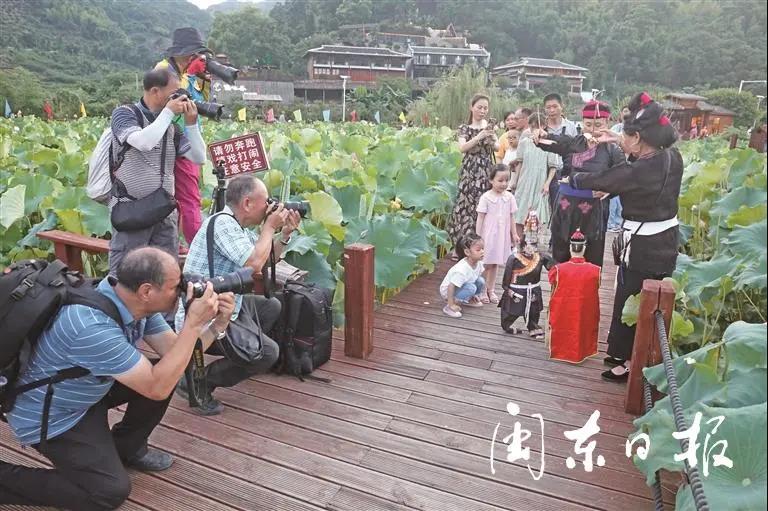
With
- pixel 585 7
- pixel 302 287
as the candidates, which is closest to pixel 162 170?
pixel 302 287

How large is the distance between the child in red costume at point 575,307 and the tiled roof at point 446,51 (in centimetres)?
3504

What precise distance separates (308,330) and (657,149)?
6.54 ft

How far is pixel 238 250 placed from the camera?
257cm

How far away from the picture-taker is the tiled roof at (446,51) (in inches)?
1512

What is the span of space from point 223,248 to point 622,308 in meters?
2.07

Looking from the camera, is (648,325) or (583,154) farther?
(583,154)

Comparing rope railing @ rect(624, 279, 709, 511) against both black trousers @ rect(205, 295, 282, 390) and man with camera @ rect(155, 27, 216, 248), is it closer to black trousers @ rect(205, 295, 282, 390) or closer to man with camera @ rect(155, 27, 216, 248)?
black trousers @ rect(205, 295, 282, 390)

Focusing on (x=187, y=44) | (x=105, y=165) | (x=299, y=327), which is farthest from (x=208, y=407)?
(x=187, y=44)

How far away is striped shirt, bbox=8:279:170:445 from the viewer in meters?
1.86

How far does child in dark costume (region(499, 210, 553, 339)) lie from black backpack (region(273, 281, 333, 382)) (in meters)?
1.29

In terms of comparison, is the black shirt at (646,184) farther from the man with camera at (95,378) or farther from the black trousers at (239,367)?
the man with camera at (95,378)

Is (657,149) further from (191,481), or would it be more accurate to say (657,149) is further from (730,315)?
(191,481)

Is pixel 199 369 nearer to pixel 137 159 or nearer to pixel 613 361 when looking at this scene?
pixel 137 159

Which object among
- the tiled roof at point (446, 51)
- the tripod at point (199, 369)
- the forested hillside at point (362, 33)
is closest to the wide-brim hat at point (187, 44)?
the tripod at point (199, 369)
